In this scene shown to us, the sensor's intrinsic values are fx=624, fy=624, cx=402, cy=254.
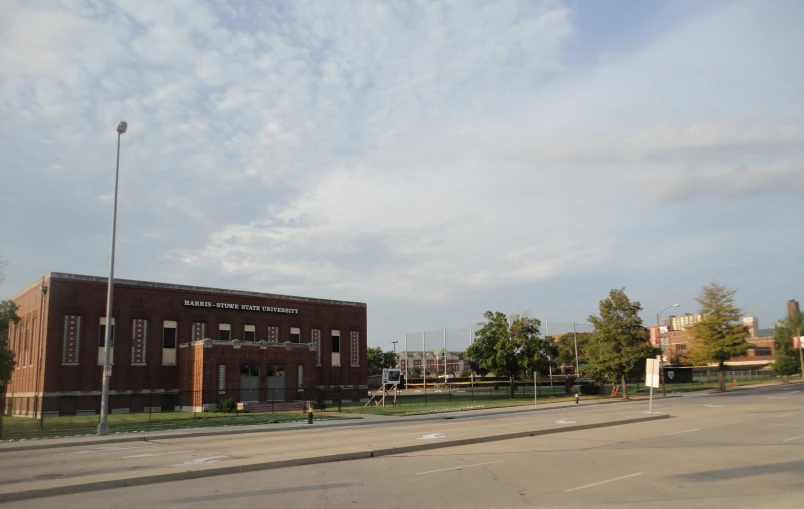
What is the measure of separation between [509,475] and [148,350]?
44.1m

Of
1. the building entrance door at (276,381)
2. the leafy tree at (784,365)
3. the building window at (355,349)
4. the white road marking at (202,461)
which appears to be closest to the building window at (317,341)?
the building window at (355,349)

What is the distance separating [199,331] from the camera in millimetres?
54312

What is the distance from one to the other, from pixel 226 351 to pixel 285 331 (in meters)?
11.1

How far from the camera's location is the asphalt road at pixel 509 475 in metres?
11.0

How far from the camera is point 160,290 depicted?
5228 centimetres

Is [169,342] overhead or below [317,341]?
below

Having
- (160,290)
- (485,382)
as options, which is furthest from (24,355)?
(485,382)

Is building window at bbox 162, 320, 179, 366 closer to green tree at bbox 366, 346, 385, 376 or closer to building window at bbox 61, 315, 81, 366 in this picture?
building window at bbox 61, 315, 81, 366

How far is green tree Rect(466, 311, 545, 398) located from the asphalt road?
36826 mm

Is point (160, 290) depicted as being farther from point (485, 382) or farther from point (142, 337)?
point (485, 382)

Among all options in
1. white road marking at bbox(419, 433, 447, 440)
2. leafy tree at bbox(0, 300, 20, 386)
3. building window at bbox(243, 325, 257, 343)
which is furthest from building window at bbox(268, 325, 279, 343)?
white road marking at bbox(419, 433, 447, 440)

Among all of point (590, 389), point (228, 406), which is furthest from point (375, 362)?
point (228, 406)

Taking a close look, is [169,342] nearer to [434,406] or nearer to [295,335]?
[295,335]

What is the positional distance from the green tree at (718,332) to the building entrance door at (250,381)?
43.2m
